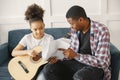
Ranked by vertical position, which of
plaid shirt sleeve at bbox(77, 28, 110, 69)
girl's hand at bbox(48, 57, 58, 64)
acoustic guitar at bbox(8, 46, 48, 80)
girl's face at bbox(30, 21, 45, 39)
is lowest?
acoustic guitar at bbox(8, 46, 48, 80)

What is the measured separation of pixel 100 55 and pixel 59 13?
1.26 meters

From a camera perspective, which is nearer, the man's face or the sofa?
the man's face

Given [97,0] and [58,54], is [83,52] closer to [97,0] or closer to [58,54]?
[58,54]

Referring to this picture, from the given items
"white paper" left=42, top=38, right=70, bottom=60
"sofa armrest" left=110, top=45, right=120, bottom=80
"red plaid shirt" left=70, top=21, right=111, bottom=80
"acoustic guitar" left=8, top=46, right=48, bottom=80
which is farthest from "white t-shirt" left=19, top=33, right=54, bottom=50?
"sofa armrest" left=110, top=45, right=120, bottom=80

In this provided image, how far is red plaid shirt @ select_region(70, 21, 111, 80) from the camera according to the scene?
1899 millimetres

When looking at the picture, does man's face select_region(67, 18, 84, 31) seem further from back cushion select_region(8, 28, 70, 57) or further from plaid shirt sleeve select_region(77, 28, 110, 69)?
back cushion select_region(8, 28, 70, 57)

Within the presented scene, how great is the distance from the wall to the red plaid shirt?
0.97 meters

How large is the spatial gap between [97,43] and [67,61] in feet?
1.11

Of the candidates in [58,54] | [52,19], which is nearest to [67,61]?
[58,54]

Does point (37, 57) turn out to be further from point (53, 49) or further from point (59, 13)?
point (59, 13)

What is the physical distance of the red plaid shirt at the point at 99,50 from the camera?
1.90 metres

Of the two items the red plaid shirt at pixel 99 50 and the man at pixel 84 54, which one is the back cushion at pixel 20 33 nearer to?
the man at pixel 84 54

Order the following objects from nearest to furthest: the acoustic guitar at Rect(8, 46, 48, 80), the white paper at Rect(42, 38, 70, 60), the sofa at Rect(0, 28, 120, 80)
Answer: the white paper at Rect(42, 38, 70, 60)
the acoustic guitar at Rect(8, 46, 48, 80)
the sofa at Rect(0, 28, 120, 80)

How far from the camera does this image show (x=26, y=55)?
2.26 m
